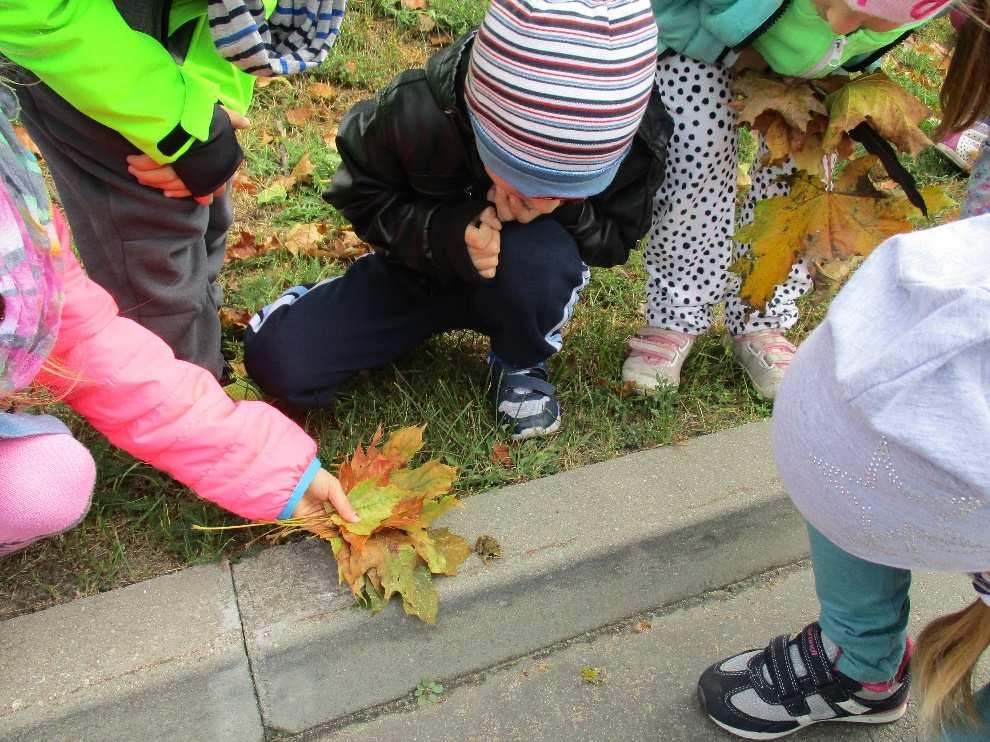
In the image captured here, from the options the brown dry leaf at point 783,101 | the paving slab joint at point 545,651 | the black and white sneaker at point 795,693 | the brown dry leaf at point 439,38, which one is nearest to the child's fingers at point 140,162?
the paving slab joint at point 545,651

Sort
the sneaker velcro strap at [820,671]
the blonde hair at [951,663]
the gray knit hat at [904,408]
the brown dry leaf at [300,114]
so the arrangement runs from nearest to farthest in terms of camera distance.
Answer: the gray knit hat at [904,408]
the blonde hair at [951,663]
the sneaker velcro strap at [820,671]
the brown dry leaf at [300,114]

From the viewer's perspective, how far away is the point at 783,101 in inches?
65.1

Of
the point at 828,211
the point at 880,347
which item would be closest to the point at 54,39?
the point at 880,347

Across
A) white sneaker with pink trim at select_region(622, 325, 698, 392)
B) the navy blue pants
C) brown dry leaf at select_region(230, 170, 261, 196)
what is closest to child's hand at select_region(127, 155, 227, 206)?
the navy blue pants

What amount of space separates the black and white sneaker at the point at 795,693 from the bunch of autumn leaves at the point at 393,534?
1.79ft

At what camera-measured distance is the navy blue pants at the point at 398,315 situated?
1768 millimetres

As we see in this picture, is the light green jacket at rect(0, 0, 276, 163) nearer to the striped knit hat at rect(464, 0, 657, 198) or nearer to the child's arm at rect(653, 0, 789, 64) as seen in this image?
the striped knit hat at rect(464, 0, 657, 198)

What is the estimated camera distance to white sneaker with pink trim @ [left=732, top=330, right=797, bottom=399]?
6.74 ft

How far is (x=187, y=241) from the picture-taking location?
1.71 meters

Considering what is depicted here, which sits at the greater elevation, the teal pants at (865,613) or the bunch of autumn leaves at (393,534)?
the teal pants at (865,613)

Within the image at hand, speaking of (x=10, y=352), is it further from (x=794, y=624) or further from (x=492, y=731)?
(x=794, y=624)

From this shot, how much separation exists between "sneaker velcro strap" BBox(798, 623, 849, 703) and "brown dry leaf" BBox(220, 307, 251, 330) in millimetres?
1497

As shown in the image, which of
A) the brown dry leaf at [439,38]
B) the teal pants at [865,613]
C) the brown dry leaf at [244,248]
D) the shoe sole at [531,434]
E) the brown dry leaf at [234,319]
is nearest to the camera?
the teal pants at [865,613]

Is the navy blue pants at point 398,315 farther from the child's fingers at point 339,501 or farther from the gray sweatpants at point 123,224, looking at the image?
the child's fingers at point 339,501
